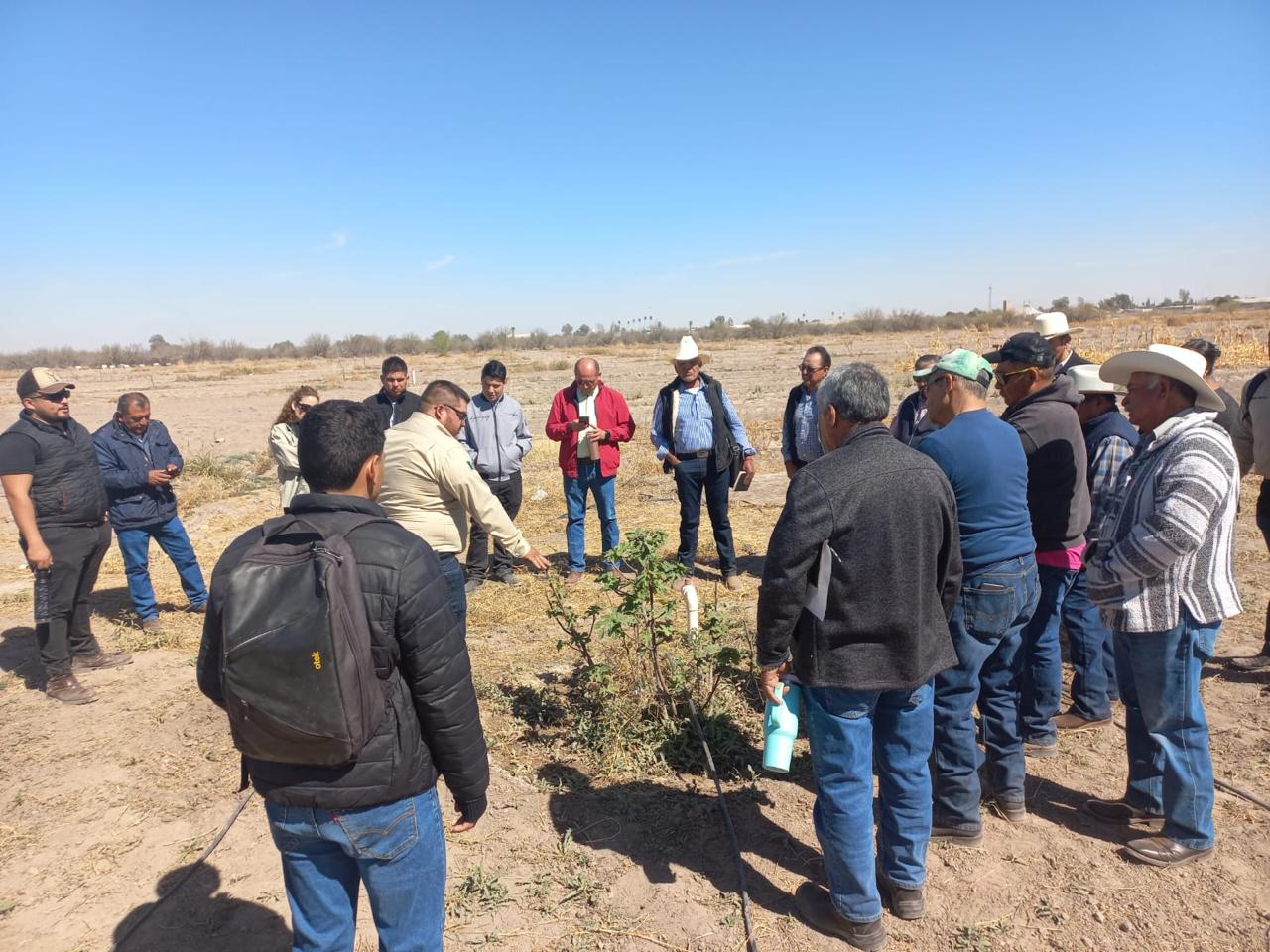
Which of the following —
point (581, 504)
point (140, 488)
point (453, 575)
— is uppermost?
point (140, 488)

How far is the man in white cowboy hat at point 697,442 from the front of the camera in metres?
6.57

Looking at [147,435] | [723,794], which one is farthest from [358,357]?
[723,794]

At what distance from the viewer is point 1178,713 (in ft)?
9.70

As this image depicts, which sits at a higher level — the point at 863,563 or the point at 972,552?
the point at 863,563

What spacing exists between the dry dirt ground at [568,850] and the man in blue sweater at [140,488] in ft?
2.77

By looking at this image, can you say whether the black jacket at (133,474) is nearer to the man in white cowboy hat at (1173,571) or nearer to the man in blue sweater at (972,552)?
the man in blue sweater at (972,552)

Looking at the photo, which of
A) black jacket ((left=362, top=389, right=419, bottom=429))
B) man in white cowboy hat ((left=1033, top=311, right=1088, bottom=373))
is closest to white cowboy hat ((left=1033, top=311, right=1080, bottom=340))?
man in white cowboy hat ((left=1033, top=311, right=1088, bottom=373))

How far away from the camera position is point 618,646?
4.98 m

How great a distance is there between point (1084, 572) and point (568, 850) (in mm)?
3060

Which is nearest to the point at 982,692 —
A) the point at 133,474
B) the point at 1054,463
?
the point at 1054,463

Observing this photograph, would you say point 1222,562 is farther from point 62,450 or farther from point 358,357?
point 358,357

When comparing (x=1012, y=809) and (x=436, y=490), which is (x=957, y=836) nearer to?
(x=1012, y=809)

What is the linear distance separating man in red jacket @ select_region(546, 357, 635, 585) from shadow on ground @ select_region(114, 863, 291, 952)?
13.2ft

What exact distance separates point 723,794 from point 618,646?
145 centimetres
